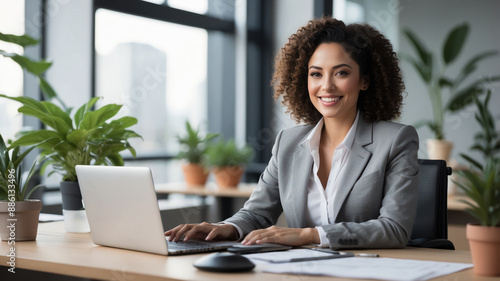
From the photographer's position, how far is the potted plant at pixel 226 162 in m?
4.81

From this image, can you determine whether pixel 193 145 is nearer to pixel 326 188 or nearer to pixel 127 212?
pixel 326 188

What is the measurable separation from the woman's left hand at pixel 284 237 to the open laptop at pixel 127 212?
0.08 meters

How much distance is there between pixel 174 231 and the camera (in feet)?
5.83

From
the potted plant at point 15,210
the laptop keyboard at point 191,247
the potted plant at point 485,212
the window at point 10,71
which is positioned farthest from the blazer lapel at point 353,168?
the window at point 10,71

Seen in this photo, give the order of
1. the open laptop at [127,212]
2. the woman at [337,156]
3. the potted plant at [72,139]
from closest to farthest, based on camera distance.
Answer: the open laptop at [127,212] → the woman at [337,156] → the potted plant at [72,139]

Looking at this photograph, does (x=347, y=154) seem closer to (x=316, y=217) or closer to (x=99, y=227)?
(x=316, y=217)

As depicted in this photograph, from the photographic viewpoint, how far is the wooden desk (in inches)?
51.3

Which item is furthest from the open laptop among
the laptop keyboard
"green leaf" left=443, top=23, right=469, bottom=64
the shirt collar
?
"green leaf" left=443, top=23, right=469, bottom=64

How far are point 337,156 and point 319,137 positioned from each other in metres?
0.13

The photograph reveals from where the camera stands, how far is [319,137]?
7.17 ft

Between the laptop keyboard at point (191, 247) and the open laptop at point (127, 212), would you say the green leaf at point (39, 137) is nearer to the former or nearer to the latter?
the open laptop at point (127, 212)

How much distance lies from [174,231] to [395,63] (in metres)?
1.04

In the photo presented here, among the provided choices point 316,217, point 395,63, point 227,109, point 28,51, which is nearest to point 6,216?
point 316,217

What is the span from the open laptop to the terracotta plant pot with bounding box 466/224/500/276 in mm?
648
